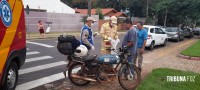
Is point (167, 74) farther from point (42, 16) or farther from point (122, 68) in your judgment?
point (42, 16)

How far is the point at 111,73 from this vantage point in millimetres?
7543

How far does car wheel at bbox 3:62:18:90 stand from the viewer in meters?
6.68

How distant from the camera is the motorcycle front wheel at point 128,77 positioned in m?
7.39

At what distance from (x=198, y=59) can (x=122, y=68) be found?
7.45 meters

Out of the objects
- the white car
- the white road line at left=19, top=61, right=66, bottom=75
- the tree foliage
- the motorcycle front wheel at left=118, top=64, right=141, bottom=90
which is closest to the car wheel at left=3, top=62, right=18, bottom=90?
the white road line at left=19, top=61, right=66, bottom=75

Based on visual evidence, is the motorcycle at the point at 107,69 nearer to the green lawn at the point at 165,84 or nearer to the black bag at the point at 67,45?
the black bag at the point at 67,45

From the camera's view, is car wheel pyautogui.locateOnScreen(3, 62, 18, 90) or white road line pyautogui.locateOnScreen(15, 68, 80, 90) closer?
car wheel pyautogui.locateOnScreen(3, 62, 18, 90)

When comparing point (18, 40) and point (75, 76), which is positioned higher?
point (18, 40)

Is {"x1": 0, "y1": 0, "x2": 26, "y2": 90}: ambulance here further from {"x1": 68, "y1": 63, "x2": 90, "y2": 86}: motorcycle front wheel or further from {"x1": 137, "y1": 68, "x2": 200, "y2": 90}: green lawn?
{"x1": 137, "y1": 68, "x2": 200, "y2": 90}: green lawn

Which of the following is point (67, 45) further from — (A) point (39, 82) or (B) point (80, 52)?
(A) point (39, 82)

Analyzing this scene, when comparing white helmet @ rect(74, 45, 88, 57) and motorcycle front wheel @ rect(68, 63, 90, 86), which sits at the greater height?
white helmet @ rect(74, 45, 88, 57)

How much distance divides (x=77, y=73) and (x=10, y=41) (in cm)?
201

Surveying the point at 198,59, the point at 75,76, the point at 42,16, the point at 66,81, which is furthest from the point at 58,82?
the point at 42,16

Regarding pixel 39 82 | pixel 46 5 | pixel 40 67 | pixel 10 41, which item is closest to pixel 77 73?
pixel 39 82
